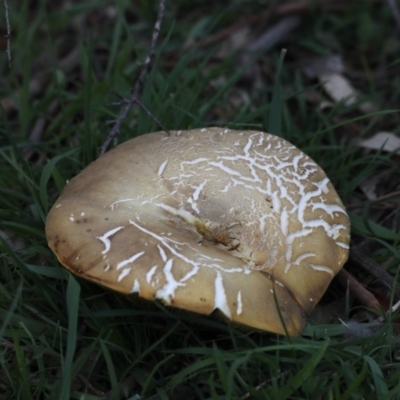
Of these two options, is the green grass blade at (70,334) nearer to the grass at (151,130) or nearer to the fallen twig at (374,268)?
the grass at (151,130)

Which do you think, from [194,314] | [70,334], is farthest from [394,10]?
[70,334]

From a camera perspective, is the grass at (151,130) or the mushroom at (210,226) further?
the grass at (151,130)

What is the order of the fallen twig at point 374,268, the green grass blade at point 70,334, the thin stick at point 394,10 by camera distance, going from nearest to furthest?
the green grass blade at point 70,334 → the fallen twig at point 374,268 → the thin stick at point 394,10

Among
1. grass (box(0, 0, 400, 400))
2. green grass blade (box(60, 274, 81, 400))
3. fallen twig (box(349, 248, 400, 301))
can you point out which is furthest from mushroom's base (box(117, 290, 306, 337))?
fallen twig (box(349, 248, 400, 301))

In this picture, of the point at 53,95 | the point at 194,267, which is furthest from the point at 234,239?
the point at 53,95

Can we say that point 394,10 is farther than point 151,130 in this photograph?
Yes

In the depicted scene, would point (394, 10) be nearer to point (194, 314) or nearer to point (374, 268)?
point (374, 268)

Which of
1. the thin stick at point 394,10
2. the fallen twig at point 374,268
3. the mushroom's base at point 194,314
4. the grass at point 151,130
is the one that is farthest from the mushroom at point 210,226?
the thin stick at point 394,10
